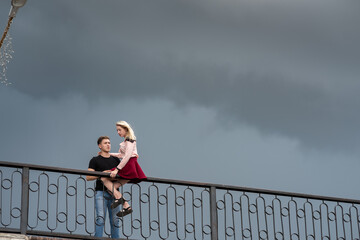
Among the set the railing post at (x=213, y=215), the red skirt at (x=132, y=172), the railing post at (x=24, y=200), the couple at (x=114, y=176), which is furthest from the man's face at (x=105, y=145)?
the railing post at (x=213, y=215)

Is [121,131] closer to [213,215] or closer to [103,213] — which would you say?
[103,213]

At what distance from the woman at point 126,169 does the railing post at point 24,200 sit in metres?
1.32

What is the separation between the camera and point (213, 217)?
14.8m

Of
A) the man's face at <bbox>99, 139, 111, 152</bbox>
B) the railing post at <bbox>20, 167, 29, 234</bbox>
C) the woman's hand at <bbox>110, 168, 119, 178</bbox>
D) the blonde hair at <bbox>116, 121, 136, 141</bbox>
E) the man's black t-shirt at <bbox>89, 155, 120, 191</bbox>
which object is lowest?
the railing post at <bbox>20, 167, 29, 234</bbox>

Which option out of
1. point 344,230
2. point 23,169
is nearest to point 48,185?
point 23,169

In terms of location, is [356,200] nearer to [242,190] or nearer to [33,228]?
[242,190]

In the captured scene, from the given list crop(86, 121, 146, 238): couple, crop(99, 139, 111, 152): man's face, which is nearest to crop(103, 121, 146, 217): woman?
crop(86, 121, 146, 238): couple

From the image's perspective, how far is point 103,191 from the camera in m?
14.0

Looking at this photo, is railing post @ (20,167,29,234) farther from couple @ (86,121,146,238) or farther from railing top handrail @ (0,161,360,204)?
couple @ (86,121,146,238)

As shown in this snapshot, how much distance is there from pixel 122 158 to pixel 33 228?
6.39 ft

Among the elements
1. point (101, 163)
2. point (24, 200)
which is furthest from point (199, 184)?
point (24, 200)

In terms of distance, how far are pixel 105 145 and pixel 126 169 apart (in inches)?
21.3

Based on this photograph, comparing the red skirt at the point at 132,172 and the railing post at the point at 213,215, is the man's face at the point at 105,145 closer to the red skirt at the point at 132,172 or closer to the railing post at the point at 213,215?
the red skirt at the point at 132,172

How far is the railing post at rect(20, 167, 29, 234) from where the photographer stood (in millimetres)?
13039
